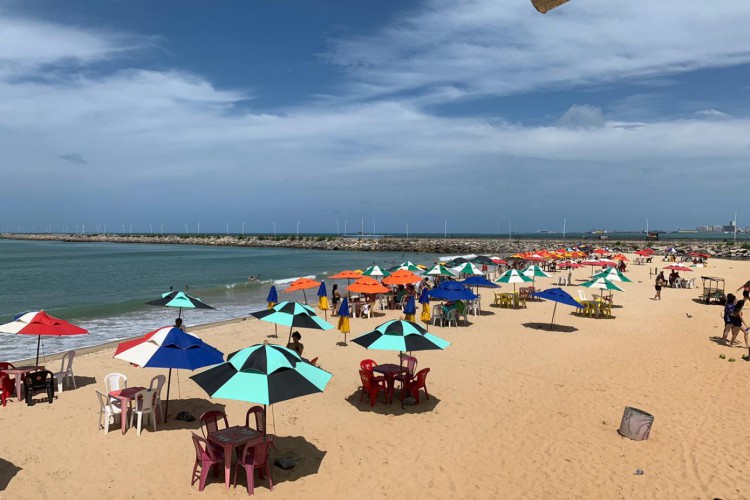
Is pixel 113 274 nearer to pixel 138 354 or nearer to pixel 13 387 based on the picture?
pixel 13 387

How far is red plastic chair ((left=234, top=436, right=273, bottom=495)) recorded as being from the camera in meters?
5.62

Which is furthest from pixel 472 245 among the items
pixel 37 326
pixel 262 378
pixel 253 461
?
pixel 262 378

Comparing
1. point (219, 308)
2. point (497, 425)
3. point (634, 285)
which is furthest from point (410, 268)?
point (497, 425)

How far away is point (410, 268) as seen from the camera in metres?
22.7

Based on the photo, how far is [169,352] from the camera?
683 centimetres

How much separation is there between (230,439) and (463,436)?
3.43 m

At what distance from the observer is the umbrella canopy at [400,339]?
25.8ft

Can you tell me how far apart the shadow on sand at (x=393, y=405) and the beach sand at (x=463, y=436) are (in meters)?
0.04

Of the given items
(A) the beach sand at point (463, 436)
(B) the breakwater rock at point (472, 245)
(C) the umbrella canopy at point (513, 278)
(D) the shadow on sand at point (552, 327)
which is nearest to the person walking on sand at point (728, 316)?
(A) the beach sand at point (463, 436)

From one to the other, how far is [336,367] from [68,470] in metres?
5.68

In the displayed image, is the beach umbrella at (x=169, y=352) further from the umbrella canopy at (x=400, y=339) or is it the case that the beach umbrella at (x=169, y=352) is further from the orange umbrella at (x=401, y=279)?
Result: the orange umbrella at (x=401, y=279)

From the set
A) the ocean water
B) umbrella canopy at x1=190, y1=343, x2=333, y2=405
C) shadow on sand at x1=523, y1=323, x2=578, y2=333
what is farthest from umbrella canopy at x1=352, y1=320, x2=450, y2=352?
the ocean water

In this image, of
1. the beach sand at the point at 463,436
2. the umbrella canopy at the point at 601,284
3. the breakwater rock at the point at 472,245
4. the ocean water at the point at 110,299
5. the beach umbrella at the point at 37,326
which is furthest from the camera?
the breakwater rock at the point at 472,245

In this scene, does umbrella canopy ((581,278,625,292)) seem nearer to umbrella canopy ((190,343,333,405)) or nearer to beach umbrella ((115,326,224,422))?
umbrella canopy ((190,343,333,405))
